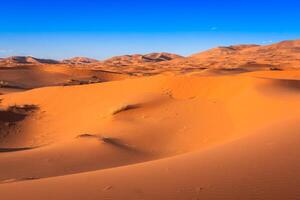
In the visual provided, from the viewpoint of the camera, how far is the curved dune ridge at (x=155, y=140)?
409 centimetres

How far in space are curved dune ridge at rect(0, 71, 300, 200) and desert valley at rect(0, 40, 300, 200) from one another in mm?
20

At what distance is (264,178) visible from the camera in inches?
161

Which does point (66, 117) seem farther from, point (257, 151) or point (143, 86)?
point (257, 151)

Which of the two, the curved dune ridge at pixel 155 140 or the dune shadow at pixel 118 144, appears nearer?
the curved dune ridge at pixel 155 140

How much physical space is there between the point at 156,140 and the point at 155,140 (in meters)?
0.03

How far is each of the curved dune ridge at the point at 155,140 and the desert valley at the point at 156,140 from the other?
2 centimetres

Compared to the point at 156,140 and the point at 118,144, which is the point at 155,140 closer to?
the point at 156,140

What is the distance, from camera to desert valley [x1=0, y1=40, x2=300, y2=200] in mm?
4062

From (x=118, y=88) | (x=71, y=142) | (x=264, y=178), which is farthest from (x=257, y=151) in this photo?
(x=118, y=88)

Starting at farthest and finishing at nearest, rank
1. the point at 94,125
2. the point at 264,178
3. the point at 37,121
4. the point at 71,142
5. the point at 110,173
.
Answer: the point at 37,121 → the point at 94,125 → the point at 71,142 → the point at 110,173 → the point at 264,178

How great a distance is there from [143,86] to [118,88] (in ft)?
4.02

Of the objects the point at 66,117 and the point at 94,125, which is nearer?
the point at 94,125

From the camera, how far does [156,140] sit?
34.4 feet

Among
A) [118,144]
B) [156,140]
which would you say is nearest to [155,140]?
→ [156,140]
